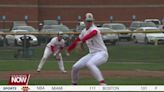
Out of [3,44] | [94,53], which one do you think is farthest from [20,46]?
[94,53]

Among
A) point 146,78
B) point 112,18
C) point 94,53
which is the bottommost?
point 112,18

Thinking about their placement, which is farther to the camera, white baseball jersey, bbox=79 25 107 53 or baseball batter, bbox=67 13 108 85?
white baseball jersey, bbox=79 25 107 53

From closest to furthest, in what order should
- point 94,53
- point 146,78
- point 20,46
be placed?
point 94,53 → point 146,78 → point 20,46

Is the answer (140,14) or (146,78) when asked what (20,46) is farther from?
(140,14)

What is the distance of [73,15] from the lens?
66188 millimetres

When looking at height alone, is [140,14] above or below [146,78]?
below

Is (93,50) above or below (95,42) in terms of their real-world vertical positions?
below

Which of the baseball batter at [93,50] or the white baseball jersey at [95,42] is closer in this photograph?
the baseball batter at [93,50]

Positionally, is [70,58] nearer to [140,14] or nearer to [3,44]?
[3,44]

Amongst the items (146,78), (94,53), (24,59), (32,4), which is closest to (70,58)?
(24,59)

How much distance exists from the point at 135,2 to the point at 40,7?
11.1 m

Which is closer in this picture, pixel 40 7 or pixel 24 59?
pixel 24 59

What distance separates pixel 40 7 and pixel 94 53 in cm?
5251

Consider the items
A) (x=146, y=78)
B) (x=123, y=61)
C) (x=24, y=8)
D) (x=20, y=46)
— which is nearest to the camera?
(x=146, y=78)
